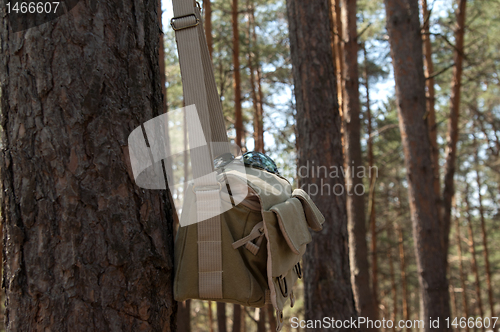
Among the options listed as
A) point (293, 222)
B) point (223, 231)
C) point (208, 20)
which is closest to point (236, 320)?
point (208, 20)

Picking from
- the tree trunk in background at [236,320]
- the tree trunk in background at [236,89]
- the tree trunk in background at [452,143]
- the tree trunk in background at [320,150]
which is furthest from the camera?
the tree trunk in background at [236,320]

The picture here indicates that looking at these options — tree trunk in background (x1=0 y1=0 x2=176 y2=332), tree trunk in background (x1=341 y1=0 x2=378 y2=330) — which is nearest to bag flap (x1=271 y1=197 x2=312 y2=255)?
tree trunk in background (x1=0 y1=0 x2=176 y2=332)

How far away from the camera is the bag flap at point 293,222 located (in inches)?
48.0

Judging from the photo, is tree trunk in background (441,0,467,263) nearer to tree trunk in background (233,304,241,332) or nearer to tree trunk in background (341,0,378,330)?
tree trunk in background (341,0,378,330)

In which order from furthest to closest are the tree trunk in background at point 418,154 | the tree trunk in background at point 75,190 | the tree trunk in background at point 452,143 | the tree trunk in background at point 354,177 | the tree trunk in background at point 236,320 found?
the tree trunk in background at point 236,320 < the tree trunk in background at point 452,143 < the tree trunk in background at point 354,177 < the tree trunk in background at point 418,154 < the tree trunk in background at point 75,190

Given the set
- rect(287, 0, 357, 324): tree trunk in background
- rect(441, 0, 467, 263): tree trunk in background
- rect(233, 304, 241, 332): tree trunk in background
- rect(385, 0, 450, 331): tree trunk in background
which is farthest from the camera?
rect(233, 304, 241, 332): tree trunk in background

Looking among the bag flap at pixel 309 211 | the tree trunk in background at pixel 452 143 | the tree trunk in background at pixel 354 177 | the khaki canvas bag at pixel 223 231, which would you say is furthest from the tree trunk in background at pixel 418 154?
the khaki canvas bag at pixel 223 231

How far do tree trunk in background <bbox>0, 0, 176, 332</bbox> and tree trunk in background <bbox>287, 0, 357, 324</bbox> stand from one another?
2.99m

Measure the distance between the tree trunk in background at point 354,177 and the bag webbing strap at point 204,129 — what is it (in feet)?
22.0

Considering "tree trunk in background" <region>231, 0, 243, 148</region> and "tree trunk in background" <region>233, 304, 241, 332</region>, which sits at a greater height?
"tree trunk in background" <region>231, 0, 243, 148</region>

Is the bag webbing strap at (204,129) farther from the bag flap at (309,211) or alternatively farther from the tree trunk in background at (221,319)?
the tree trunk in background at (221,319)

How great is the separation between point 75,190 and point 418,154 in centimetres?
667

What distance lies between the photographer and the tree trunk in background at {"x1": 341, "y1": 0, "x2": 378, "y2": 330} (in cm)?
737

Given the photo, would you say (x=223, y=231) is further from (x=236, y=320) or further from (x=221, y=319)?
(x=236, y=320)
